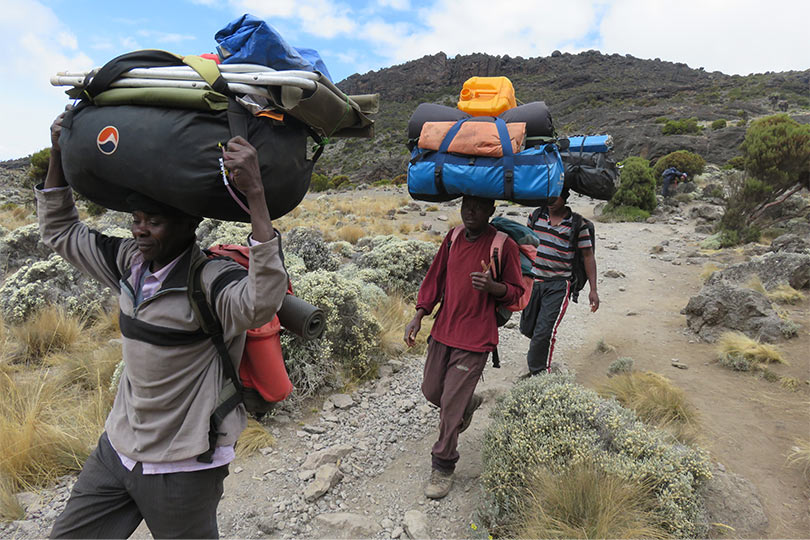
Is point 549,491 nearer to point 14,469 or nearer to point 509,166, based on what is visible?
point 509,166

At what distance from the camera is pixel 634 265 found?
1095 centimetres

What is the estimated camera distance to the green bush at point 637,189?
58.3 feet

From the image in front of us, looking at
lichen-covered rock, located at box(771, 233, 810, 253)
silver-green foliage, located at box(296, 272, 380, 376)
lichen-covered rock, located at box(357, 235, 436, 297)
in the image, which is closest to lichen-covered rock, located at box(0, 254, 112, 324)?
silver-green foliage, located at box(296, 272, 380, 376)

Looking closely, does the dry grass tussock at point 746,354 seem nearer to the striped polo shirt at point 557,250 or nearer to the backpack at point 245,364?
the striped polo shirt at point 557,250

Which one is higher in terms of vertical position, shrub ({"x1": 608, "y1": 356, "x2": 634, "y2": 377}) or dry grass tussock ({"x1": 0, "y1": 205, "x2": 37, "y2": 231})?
dry grass tussock ({"x1": 0, "y1": 205, "x2": 37, "y2": 231})

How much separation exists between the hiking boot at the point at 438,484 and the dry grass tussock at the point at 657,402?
5.44 feet

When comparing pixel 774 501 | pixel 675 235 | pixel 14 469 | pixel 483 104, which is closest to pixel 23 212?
pixel 14 469

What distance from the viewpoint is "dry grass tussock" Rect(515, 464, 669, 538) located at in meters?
2.43

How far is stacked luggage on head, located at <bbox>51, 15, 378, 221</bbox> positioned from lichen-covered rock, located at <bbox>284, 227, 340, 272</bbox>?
6.12 m

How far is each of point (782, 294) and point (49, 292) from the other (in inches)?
428

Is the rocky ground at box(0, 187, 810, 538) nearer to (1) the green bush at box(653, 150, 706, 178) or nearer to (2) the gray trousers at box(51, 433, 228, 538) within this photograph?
(2) the gray trousers at box(51, 433, 228, 538)

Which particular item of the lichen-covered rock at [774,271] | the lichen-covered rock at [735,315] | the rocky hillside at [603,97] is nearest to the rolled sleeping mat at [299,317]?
the lichen-covered rock at [735,315]

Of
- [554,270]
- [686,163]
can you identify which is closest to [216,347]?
[554,270]

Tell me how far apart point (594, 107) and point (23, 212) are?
5797 centimetres
